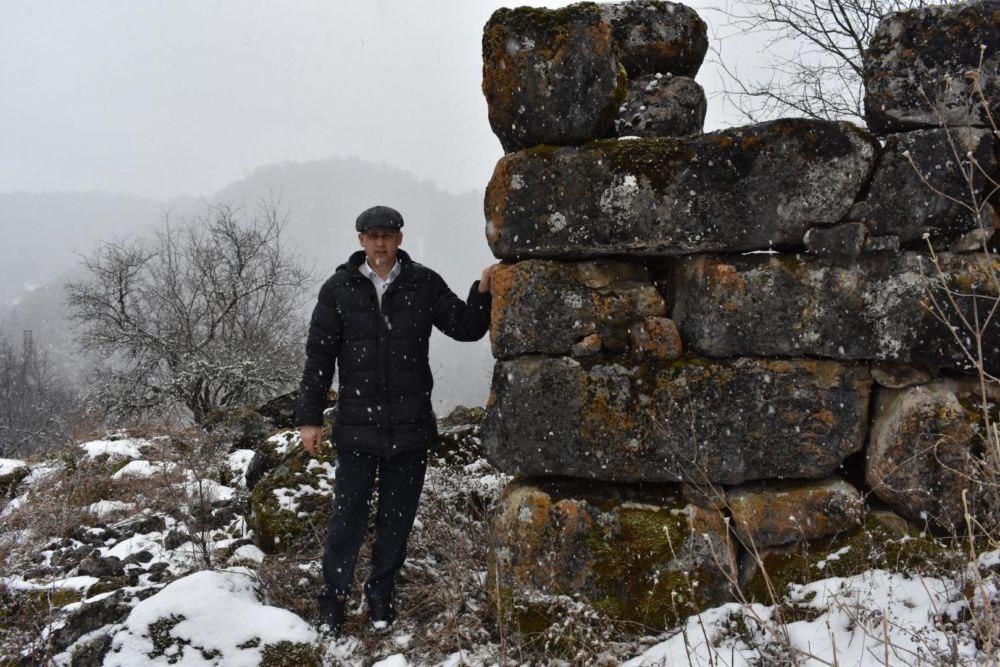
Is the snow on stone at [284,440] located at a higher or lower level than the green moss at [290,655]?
higher

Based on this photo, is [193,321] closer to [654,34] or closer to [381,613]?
[381,613]

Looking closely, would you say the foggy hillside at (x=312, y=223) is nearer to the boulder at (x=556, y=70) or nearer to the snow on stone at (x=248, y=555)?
the snow on stone at (x=248, y=555)

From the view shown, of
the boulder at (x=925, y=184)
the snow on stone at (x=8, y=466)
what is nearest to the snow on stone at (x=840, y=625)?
the boulder at (x=925, y=184)

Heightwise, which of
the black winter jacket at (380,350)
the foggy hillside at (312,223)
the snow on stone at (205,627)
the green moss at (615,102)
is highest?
the foggy hillside at (312,223)

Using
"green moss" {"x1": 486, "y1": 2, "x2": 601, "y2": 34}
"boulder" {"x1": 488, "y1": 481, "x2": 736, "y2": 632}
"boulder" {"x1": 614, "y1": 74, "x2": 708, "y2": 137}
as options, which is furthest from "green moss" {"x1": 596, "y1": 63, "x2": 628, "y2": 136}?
"boulder" {"x1": 488, "y1": 481, "x2": 736, "y2": 632}

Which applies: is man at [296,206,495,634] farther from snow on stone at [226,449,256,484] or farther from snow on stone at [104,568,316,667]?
snow on stone at [226,449,256,484]

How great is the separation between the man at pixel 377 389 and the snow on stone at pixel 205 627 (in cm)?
28

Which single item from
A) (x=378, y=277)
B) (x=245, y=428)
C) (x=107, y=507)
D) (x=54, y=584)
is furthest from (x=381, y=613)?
(x=245, y=428)

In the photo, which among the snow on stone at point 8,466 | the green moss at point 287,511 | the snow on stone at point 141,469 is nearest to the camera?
the green moss at point 287,511

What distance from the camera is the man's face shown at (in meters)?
2.95

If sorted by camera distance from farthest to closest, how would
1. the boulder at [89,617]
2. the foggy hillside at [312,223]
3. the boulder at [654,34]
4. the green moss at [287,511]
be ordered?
1. the foggy hillside at [312,223]
2. the green moss at [287,511]
3. the boulder at [654,34]
4. the boulder at [89,617]

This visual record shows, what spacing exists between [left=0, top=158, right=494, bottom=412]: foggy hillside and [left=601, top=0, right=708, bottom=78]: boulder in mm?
91537

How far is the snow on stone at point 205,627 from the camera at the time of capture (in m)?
2.45

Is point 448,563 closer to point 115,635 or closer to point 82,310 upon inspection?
point 115,635
